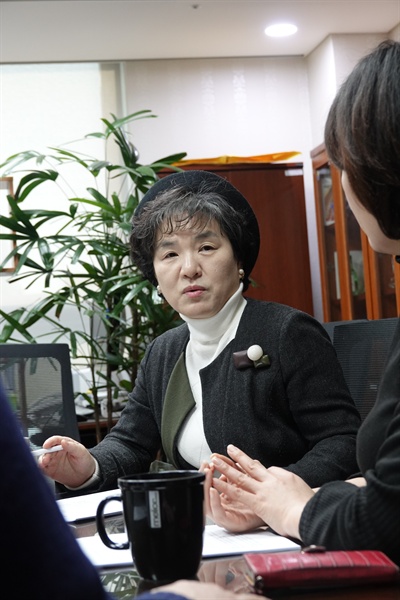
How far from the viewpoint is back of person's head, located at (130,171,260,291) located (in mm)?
1901

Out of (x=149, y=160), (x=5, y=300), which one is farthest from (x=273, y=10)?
(x=5, y=300)

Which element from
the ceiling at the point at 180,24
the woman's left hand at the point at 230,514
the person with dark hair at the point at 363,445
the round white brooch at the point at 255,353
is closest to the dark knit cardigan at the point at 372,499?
the person with dark hair at the point at 363,445

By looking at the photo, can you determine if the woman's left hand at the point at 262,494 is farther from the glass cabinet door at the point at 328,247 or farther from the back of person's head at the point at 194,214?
the glass cabinet door at the point at 328,247

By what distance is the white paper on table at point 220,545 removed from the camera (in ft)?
3.36

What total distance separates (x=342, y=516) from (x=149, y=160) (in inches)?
202

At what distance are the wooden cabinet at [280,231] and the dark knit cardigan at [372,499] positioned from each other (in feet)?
15.1

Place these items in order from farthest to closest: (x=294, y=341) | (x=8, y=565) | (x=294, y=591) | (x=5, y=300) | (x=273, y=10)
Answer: (x=5, y=300) → (x=273, y=10) → (x=294, y=341) → (x=294, y=591) → (x=8, y=565)

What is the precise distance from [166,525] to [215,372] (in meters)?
0.92

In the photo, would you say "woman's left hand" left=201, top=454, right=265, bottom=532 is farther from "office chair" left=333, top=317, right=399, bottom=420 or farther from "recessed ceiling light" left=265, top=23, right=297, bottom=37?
"recessed ceiling light" left=265, top=23, right=297, bottom=37

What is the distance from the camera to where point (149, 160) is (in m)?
5.98

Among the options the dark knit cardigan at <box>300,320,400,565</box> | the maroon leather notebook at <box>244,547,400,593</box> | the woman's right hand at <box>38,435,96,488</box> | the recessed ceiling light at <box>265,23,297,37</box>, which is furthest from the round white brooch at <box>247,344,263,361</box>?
the recessed ceiling light at <box>265,23,297,37</box>

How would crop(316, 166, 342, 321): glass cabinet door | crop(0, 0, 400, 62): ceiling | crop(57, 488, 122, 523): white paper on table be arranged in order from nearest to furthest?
1. crop(57, 488, 122, 523): white paper on table
2. crop(0, 0, 400, 62): ceiling
3. crop(316, 166, 342, 321): glass cabinet door

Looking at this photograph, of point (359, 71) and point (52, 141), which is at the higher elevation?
point (52, 141)

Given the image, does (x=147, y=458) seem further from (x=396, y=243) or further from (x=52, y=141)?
(x=52, y=141)
